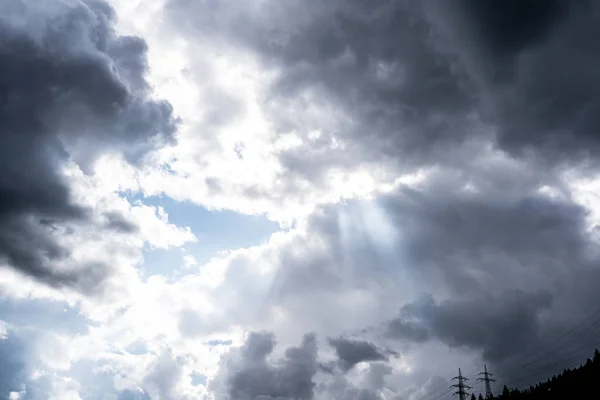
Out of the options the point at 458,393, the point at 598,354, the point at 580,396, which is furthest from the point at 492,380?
the point at 598,354

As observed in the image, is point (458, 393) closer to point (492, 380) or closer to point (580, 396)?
point (492, 380)

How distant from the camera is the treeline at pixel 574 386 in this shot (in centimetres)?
16238

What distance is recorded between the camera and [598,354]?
191 m

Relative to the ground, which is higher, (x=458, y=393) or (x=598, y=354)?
(x=598, y=354)

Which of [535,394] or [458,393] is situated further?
[535,394]

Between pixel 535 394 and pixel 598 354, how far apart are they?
31016 millimetres

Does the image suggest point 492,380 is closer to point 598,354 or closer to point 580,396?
point 580,396

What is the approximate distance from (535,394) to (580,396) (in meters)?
31.2

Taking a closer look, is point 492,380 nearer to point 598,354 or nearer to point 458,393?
point 458,393

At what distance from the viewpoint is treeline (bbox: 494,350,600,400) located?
533 ft

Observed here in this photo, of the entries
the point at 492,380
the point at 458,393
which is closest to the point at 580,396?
the point at 492,380

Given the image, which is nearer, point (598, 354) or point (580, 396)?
point (580, 396)

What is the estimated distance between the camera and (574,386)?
560 feet

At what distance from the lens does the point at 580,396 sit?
162m
